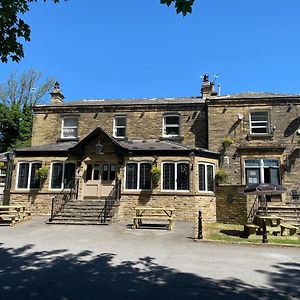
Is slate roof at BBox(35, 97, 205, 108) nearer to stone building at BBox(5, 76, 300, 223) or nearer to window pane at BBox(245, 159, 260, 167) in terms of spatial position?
stone building at BBox(5, 76, 300, 223)

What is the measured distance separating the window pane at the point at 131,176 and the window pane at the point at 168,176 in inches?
72.3

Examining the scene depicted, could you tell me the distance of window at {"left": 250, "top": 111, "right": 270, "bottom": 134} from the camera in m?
22.2

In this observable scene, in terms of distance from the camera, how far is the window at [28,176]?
68.8ft

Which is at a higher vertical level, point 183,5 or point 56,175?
point 183,5

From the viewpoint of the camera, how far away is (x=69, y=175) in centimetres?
2089

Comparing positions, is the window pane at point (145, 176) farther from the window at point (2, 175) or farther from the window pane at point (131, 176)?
the window at point (2, 175)

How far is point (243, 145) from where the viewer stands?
21906 millimetres

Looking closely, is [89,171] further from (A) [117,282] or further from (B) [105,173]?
(A) [117,282]

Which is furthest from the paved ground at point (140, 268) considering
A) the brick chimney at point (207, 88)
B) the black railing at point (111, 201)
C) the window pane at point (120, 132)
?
the brick chimney at point (207, 88)

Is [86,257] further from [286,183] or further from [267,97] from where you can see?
[267,97]

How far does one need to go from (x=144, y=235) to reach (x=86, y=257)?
4.40 meters

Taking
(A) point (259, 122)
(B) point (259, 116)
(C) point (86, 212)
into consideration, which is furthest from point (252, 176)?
(C) point (86, 212)

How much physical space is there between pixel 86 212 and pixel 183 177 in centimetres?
615

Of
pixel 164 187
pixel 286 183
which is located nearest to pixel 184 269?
pixel 164 187
